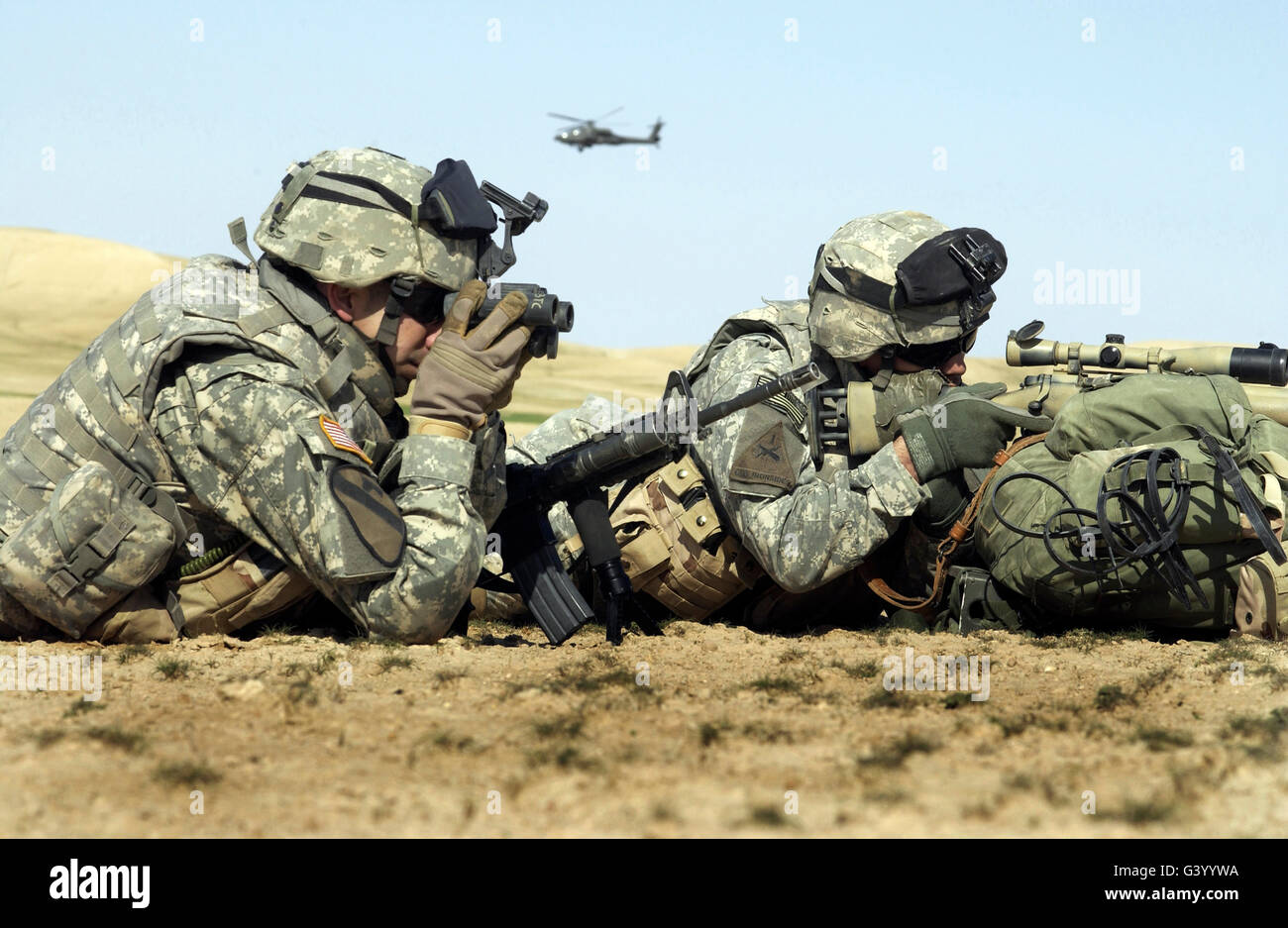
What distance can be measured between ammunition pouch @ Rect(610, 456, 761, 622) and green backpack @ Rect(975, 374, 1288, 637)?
1.23 meters

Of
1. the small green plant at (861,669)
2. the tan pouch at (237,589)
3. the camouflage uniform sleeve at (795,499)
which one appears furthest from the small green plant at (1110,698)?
the tan pouch at (237,589)

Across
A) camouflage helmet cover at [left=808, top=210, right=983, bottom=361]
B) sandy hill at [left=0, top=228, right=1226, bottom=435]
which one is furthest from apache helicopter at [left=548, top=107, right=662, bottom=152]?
camouflage helmet cover at [left=808, top=210, right=983, bottom=361]

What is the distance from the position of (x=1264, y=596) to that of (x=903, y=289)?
2.17 meters

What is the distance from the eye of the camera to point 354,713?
4551mm

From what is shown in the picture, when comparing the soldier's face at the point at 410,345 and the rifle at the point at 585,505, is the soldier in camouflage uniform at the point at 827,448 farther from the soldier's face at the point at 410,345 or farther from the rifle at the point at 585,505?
the soldier's face at the point at 410,345

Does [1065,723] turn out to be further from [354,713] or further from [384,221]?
[384,221]

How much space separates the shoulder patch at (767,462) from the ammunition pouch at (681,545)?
17.5 inches

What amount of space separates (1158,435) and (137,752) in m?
4.46

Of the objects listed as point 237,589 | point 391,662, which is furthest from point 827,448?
point 237,589

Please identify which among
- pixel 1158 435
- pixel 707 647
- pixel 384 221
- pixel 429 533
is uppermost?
pixel 384 221

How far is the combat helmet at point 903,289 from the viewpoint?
6.52 m

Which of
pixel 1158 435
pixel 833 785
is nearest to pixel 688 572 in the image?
pixel 1158 435
